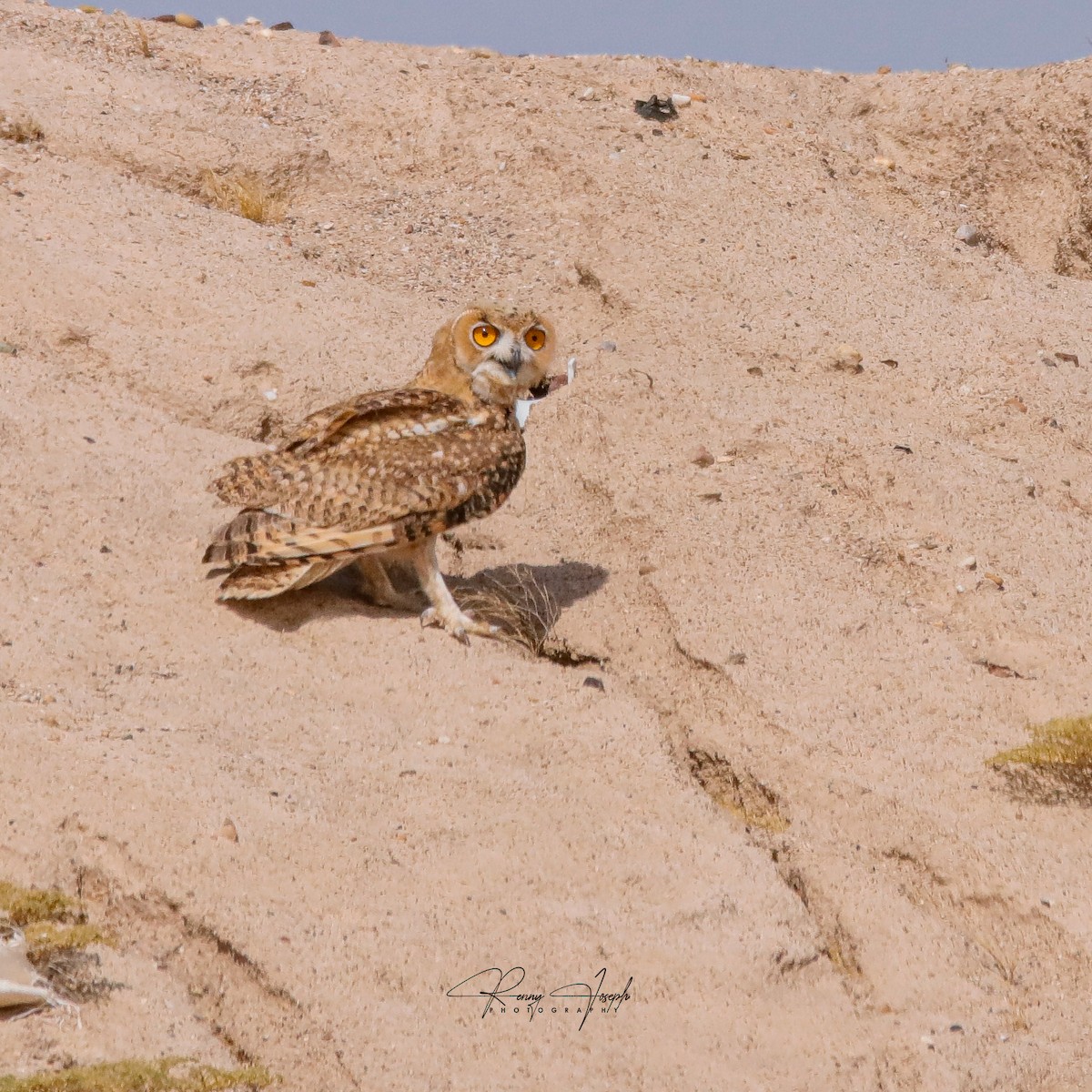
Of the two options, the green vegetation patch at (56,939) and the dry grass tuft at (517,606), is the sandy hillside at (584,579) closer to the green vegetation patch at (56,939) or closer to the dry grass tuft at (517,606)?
the green vegetation patch at (56,939)

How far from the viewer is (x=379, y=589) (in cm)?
613

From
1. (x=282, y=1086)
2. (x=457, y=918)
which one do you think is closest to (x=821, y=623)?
(x=457, y=918)

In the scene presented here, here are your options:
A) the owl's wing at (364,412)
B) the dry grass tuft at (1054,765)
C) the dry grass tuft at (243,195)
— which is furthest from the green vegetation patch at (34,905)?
the dry grass tuft at (243,195)

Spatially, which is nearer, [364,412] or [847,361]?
[364,412]

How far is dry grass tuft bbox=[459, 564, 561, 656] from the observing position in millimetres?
6035

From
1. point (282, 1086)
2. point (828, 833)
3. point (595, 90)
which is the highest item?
point (595, 90)

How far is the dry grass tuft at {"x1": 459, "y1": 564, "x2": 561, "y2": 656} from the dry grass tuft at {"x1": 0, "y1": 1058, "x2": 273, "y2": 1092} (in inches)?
110

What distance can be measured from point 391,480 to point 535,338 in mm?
1086

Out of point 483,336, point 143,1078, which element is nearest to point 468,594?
point 483,336

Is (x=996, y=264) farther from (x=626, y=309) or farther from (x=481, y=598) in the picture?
(x=481, y=598)

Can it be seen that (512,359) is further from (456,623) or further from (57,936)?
(57,936)

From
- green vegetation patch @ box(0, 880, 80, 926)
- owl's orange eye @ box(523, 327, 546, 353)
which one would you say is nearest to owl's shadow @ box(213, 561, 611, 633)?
owl's orange eye @ box(523, 327, 546, 353)

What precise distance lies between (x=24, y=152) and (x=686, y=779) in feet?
21.0

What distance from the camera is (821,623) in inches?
245
